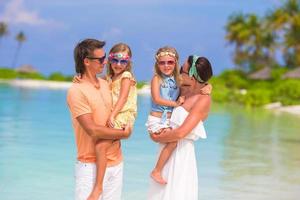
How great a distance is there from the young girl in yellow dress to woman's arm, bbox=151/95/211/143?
245 mm

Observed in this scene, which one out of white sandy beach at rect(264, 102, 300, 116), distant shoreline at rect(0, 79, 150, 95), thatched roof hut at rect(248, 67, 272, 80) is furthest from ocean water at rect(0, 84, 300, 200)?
distant shoreline at rect(0, 79, 150, 95)

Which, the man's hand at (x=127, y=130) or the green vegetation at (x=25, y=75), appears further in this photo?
the green vegetation at (x=25, y=75)

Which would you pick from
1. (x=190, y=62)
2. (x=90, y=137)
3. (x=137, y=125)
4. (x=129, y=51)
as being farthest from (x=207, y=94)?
(x=137, y=125)

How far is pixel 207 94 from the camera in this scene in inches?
150

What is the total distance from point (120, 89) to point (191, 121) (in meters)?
0.45

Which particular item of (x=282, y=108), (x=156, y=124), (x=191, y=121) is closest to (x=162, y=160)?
(x=156, y=124)

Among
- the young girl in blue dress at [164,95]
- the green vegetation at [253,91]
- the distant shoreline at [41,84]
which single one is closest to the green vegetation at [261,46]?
the green vegetation at [253,91]

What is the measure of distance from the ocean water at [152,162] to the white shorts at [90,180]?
3.72m

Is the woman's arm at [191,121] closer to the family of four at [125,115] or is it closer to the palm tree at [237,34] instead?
the family of four at [125,115]

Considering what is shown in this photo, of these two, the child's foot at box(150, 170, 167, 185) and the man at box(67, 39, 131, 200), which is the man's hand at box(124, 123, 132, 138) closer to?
the man at box(67, 39, 131, 200)

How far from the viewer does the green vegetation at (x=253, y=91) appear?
28938 millimetres

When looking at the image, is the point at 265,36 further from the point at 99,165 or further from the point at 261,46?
the point at 99,165

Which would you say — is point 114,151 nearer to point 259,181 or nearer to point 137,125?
point 259,181

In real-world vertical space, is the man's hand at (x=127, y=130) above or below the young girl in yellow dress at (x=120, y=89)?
below
